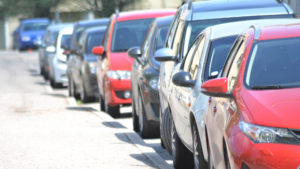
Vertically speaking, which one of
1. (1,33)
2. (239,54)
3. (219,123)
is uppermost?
(239,54)

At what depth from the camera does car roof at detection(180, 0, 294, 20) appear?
7.99m

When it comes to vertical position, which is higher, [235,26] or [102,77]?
[235,26]

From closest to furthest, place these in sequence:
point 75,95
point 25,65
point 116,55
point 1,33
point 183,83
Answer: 1. point 183,83
2. point 116,55
3. point 75,95
4. point 25,65
5. point 1,33

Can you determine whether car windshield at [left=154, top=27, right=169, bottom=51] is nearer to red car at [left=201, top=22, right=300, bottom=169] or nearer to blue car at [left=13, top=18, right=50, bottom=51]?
red car at [left=201, top=22, right=300, bottom=169]

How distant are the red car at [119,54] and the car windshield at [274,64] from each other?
22.1ft

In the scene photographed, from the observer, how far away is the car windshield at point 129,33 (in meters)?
12.4

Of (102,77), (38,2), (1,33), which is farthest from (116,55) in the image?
(1,33)

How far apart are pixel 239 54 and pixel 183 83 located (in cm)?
93

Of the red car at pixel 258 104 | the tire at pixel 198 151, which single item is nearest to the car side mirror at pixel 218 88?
the red car at pixel 258 104

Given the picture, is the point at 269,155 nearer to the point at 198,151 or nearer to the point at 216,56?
the point at 198,151

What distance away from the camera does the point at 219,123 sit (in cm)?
470

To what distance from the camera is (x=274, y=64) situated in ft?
15.9

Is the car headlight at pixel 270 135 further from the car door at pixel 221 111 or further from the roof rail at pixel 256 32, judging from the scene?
the roof rail at pixel 256 32

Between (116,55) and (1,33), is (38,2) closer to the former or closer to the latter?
(1,33)
